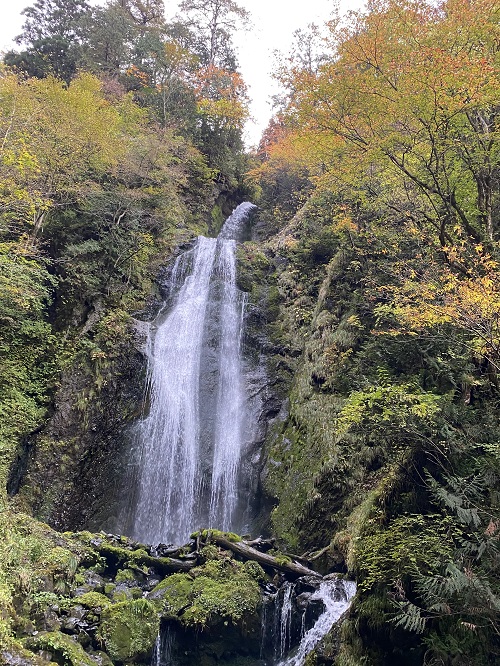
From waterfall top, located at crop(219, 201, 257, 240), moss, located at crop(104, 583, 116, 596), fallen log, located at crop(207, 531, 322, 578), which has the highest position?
waterfall top, located at crop(219, 201, 257, 240)

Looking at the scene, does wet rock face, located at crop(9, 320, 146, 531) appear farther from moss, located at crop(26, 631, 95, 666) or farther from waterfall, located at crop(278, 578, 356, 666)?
waterfall, located at crop(278, 578, 356, 666)

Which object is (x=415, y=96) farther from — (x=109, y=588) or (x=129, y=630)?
(x=109, y=588)

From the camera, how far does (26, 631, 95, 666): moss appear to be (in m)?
5.11

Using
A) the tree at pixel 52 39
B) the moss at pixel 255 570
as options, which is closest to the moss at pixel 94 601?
the moss at pixel 255 570

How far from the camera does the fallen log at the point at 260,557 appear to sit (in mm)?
8109

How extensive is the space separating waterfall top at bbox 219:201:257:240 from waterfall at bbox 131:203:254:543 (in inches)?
241

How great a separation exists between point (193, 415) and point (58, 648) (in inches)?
299

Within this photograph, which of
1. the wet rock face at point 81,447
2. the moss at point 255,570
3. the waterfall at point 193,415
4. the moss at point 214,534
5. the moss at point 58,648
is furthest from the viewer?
the waterfall at point 193,415

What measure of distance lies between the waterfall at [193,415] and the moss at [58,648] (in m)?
4.99

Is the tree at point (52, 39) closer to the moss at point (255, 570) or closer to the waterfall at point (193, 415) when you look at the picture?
the waterfall at point (193, 415)

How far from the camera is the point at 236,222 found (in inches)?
922

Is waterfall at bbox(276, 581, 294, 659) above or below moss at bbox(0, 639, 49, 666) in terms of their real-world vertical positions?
below

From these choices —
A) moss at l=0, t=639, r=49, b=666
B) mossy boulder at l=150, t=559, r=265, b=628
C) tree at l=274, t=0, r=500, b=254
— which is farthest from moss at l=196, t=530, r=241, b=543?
tree at l=274, t=0, r=500, b=254

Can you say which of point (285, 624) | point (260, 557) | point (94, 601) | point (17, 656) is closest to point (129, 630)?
point (94, 601)
